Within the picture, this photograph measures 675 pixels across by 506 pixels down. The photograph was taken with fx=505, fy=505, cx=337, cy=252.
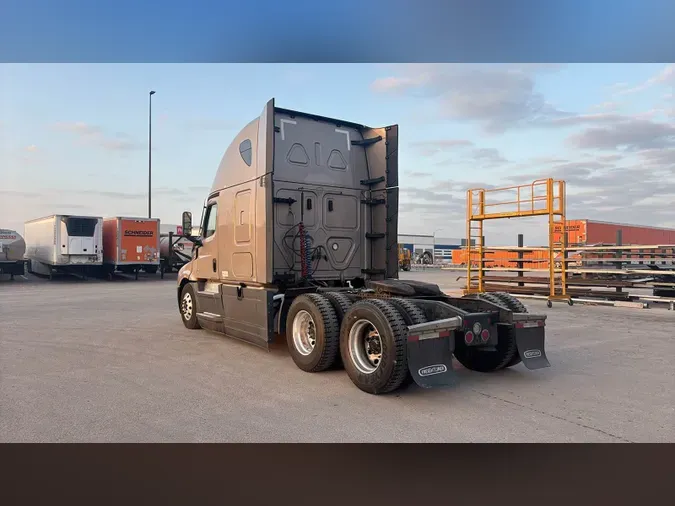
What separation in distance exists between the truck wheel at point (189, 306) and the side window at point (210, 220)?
4.38ft

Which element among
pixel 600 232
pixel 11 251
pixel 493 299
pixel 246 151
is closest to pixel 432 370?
pixel 493 299

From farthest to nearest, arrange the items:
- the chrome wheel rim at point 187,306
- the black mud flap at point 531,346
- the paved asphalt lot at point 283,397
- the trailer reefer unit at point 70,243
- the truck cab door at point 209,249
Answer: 1. the trailer reefer unit at point 70,243
2. the chrome wheel rim at point 187,306
3. the truck cab door at point 209,249
4. the black mud flap at point 531,346
5. the paved asphalt lot at point 283,397

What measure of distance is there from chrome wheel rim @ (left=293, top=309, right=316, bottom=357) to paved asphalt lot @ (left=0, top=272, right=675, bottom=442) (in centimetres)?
32

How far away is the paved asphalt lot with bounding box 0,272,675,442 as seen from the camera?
177 inches

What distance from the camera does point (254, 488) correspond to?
3529mm

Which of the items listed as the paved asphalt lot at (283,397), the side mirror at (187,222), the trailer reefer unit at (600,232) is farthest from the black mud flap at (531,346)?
the trailer reefer unit at (600,232)

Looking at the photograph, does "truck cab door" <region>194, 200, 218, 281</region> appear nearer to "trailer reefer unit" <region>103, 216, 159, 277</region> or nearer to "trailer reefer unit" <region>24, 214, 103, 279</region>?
"trailer reefer unit" <region>103, 216, 159, 277</region>

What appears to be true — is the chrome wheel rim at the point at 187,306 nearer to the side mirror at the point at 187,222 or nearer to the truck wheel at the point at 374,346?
the side mirror at the point at 187,222

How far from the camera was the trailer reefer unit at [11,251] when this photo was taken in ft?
81.6

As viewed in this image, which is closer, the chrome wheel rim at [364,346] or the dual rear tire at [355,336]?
the dual rear tire at [355,336]

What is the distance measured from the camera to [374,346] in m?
6.05

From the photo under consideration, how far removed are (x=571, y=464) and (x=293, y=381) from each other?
11.1 ft

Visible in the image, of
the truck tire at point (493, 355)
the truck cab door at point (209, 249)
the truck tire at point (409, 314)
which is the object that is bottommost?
the truck tire at point (493, 355)

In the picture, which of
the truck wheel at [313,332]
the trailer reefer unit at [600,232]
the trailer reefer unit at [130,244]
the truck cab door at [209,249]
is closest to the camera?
the truck wheel at [313,332]
